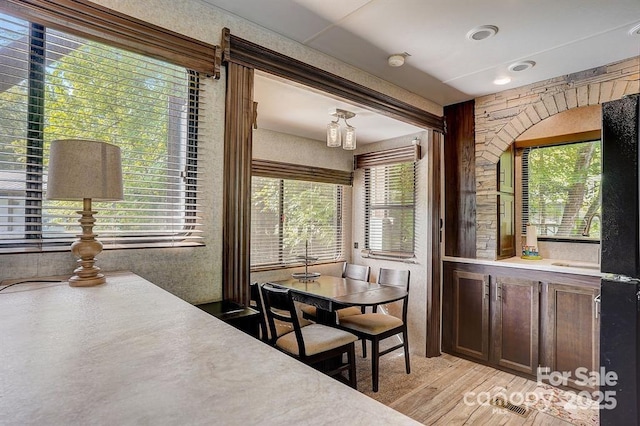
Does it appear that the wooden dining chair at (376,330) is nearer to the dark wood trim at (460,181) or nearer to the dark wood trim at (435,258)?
the dark wood trim at (435,258)

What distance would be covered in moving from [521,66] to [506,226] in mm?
1581

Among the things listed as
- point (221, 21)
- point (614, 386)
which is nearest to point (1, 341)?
point (221, 21)

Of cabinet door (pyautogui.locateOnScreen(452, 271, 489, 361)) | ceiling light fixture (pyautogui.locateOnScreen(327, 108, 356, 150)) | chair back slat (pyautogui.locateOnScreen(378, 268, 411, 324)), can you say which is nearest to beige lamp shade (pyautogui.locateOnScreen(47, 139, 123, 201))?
ceiling light fixture (pyautogui.locateOnScreen(327, 108, 356, 150))

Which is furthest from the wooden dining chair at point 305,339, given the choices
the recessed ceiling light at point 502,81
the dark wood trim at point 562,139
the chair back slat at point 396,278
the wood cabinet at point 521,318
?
the dark wood trim at point 562,139

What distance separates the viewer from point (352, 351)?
2.62m

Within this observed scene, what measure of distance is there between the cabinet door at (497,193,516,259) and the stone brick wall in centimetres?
15

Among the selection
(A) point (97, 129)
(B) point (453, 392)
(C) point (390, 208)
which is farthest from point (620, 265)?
(C) point (390, 208)

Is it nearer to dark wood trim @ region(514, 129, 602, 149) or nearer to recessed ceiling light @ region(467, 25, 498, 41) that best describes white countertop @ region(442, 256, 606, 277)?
dark wood trim @ region(514, 129, 602, 149)

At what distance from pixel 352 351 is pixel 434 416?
71 centimetres

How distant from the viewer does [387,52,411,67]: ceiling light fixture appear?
2.47 m

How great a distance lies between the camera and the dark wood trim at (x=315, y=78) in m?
1.95

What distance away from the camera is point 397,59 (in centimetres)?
250

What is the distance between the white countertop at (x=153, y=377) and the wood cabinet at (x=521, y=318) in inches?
116

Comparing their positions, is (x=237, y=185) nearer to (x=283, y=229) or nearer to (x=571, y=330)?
(x=283, y=229)
